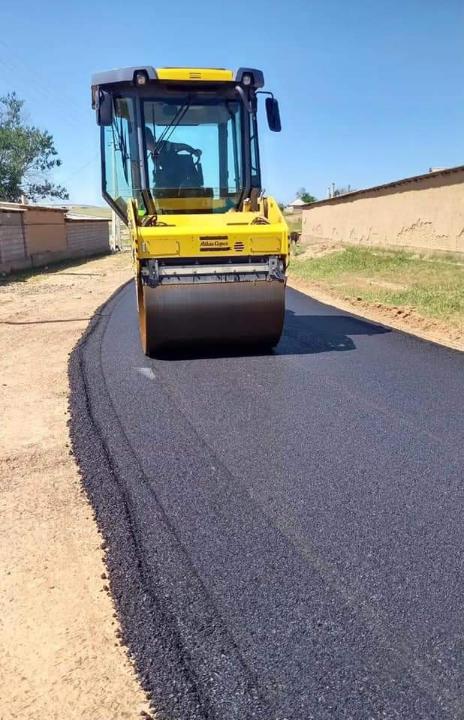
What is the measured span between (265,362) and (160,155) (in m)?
2.91

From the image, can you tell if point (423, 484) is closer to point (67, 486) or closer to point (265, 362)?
point (67, 486)

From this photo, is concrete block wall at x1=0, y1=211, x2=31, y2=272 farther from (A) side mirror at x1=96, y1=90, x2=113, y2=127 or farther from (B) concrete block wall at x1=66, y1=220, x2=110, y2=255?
(A) side mirror at x1=96, y1=90, x2=113, y2=127

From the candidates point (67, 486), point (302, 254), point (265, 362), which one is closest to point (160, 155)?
point (265, 362)

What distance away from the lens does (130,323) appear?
10.0 m

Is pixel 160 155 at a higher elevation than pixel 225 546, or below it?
higher

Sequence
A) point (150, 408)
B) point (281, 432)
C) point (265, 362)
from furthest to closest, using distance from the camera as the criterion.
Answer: point (265, 362)
point (150, 408)
point (281, 432)

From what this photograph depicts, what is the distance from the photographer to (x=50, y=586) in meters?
2.95

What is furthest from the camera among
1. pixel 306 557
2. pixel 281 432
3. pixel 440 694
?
pixel 281 432

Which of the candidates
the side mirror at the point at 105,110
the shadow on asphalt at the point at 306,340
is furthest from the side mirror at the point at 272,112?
the shadow on asphalt at the point at 306,340

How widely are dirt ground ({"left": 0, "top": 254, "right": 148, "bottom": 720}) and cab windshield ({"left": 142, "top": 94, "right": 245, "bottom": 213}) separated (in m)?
3.06

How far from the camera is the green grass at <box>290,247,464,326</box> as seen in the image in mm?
11078

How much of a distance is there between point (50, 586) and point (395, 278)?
13506mm

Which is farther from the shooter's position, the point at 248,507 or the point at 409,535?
the point at 248,507

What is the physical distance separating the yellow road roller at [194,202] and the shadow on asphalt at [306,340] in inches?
8.3
